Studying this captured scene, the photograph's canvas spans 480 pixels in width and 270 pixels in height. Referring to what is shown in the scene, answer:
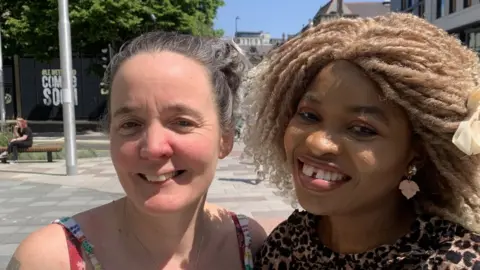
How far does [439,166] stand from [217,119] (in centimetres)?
72

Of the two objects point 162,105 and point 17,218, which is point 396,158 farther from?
point 17,218

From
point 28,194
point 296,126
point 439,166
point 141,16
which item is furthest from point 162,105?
point 141,16

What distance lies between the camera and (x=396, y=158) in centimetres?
140

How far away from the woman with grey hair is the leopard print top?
0.49 feet

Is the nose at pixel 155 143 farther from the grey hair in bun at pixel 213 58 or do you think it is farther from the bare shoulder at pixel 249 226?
the bare shoulder at pixel 249 226

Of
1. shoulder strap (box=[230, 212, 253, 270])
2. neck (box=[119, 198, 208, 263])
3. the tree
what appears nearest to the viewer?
neck (box=[119, 198, 208, 263])

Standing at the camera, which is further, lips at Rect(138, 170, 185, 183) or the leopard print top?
lips at Rect(138, 170, 185, 183)

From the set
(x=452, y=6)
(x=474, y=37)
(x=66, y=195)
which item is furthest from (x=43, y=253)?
(x=452, y=6)

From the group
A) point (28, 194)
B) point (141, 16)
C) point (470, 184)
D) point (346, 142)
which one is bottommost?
point (28, 194)

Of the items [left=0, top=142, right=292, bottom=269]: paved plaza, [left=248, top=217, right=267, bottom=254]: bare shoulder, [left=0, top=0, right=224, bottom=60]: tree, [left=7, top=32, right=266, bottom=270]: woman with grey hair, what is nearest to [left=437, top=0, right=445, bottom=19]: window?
[left=0, top=0, right=224, bottom=60]: tree

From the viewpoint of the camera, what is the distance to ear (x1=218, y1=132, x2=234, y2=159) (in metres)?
1.66

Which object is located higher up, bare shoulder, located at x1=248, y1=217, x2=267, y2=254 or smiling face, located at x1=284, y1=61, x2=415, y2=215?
smiling face, located at x1=284, y1=61, x2=415, y2=215

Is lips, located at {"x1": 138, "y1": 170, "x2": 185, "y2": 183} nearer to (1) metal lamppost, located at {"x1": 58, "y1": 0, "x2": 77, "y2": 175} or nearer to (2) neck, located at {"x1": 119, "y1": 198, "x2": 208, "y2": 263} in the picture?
(2) neck, located at {"x1": 119, "y1": 198, "x2": 208, "y2": 263}

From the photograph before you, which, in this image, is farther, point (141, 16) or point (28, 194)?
point (141, 16)
